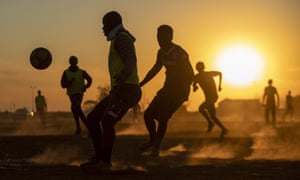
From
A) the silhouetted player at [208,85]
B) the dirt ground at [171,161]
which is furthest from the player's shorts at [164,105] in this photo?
the silhouetted player at [208,85]

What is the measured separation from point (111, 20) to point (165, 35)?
10.0ft

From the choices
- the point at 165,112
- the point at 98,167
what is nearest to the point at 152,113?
the point at 165,112

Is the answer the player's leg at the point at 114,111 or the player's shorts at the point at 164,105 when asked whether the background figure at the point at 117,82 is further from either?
the player's shorts at the point at 164,105

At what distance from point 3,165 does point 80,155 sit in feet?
8.45

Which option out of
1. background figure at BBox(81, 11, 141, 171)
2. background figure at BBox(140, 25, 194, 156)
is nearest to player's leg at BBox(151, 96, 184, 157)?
background figure at BBox(140, 25, 194, 156)

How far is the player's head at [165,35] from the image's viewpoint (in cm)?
1164

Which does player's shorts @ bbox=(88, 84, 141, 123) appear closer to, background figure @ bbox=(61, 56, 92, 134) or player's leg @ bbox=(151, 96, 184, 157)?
player's leg @ bbox=(151, 96, 184, 157)

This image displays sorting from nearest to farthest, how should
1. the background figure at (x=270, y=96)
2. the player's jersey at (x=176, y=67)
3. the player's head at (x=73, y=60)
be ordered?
1. the player's jersey at (x=176, y=67)
2. the player's head at (x=73, y=60)
3. the background figure at (x=270, y=96)

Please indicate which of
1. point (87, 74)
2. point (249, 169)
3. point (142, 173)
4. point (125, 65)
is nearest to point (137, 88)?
point (125, 65)

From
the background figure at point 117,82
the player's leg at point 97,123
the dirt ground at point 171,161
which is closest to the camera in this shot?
the dirt ground at point 171,161

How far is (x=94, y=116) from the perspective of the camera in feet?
29.3

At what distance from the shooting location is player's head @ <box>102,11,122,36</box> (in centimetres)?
866

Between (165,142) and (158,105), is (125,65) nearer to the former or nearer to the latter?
(158,105)

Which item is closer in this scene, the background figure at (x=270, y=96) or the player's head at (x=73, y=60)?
the player's head at (x=73, y=60)
